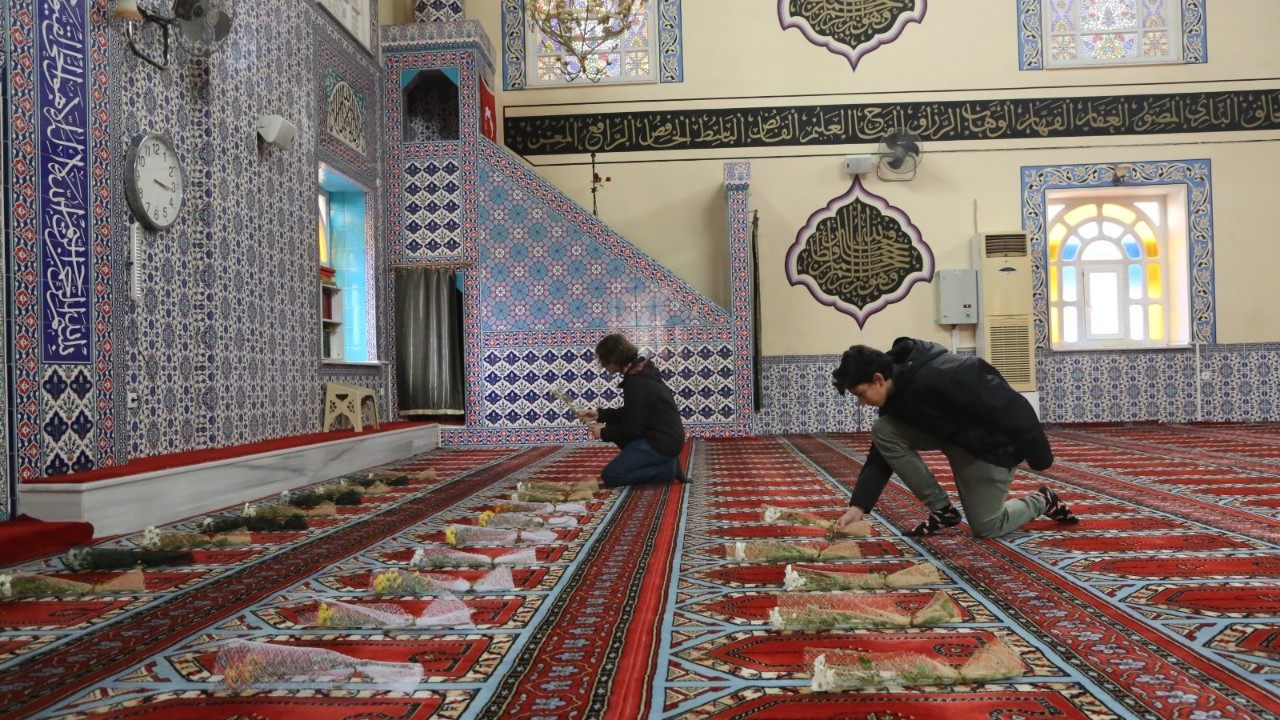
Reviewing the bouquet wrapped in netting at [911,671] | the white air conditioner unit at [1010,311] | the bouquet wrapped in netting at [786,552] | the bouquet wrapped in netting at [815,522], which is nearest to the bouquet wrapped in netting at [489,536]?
the bouquet wrapped in netting at [786,552]

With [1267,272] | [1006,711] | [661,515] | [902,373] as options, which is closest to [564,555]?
[661,515]

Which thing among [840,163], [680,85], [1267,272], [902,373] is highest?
[680,85]

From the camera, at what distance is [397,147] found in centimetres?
751

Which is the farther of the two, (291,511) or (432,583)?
(291,511)

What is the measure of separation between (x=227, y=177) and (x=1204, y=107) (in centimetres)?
789

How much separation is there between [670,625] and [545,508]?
1.73 meters

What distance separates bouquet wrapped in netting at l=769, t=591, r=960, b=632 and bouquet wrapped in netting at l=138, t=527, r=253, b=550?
1885 mm

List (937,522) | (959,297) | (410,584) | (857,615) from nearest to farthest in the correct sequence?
(857,615)
(410,584)
(937,522)
(959,297)

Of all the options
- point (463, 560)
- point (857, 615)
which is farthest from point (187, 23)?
point (857, 615)

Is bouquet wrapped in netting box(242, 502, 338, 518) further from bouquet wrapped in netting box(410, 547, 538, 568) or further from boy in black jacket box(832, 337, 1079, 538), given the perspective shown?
boy in black jacket box(832, 337, 1079, 538)

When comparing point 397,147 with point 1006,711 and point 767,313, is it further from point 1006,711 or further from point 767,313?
point 1006,711

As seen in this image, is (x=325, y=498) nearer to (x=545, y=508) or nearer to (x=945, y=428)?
(x=545, y=508)

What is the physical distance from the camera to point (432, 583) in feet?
7.40

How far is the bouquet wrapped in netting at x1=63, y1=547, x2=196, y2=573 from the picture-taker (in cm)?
262
